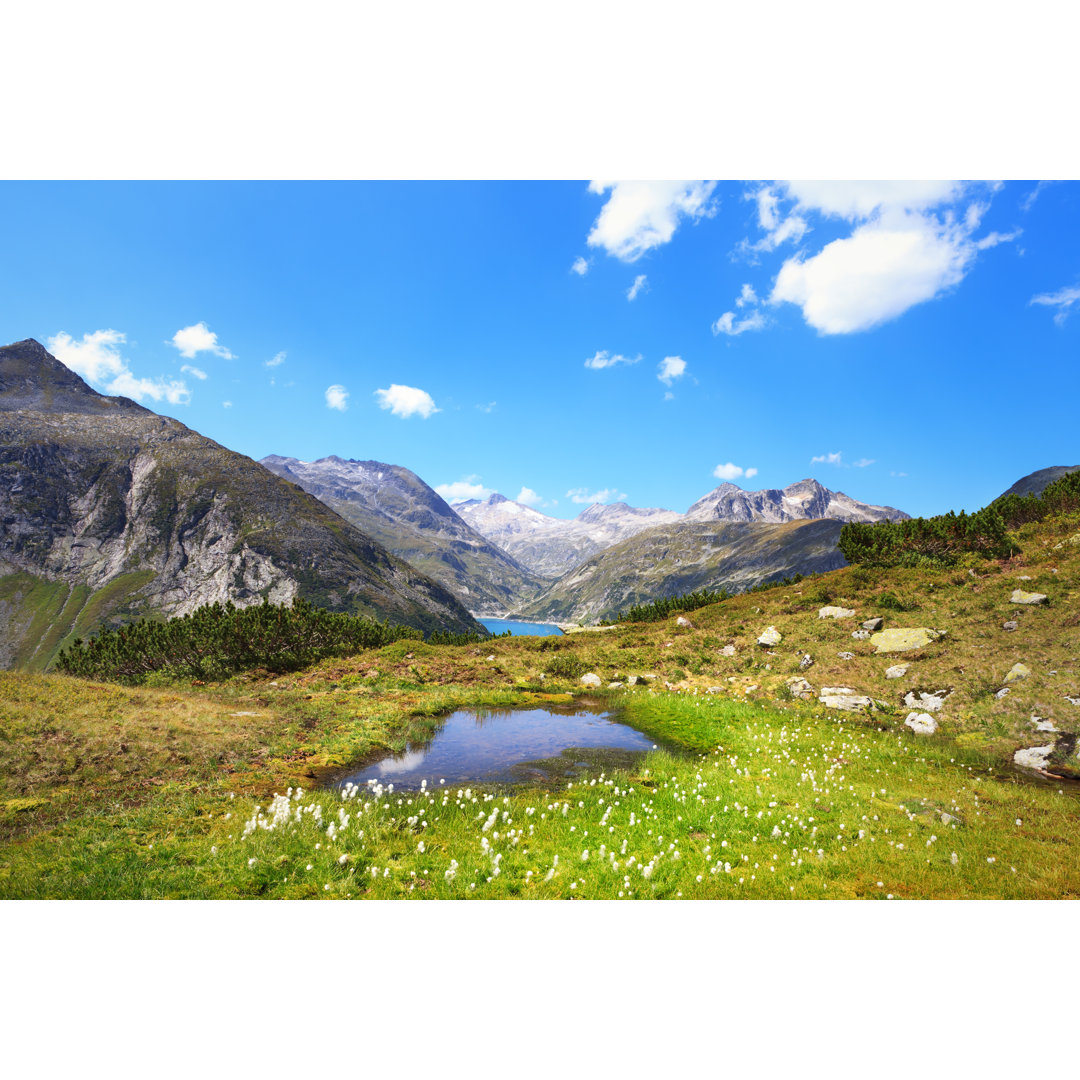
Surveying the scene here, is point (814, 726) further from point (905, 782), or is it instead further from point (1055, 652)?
point (1055, 652)

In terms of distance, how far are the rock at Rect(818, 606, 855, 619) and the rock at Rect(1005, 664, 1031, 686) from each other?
1003cm

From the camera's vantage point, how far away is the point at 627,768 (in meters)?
14.5

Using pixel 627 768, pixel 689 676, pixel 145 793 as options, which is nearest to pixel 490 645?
pixel 689 676

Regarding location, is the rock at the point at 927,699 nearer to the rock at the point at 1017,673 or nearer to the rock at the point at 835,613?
the rock at the point at 1017,673

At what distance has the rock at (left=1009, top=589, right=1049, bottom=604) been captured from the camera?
22188 millimetres

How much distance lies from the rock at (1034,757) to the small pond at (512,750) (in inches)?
404

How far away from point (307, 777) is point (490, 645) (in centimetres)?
2246

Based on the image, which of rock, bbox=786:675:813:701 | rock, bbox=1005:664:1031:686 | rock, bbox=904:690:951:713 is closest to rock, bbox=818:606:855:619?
rock, bbox=786:675:813:701

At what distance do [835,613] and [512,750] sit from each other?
2229cm

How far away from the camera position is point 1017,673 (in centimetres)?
1764

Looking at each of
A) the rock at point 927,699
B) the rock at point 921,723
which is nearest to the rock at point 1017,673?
the rock at point 927,699

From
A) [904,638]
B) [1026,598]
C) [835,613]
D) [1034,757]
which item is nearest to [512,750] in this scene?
[1034,757]

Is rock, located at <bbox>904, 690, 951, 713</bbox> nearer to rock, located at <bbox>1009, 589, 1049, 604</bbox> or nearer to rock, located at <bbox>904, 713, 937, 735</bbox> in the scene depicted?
rock, located at <bbox>904, 713, 937, 735</bbox>
